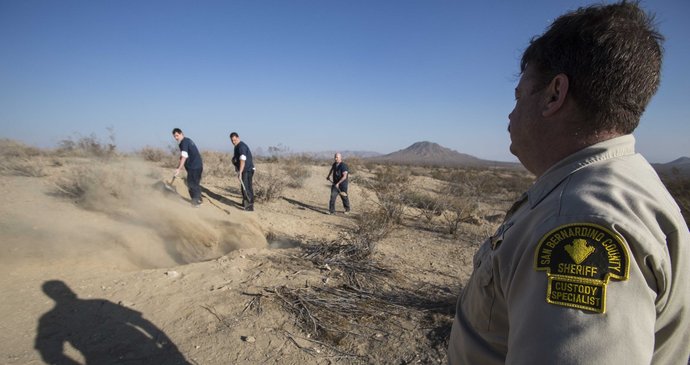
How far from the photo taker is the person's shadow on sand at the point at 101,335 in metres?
3.12

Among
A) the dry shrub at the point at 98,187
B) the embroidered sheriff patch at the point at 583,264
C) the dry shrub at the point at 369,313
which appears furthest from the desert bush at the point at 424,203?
the embroidered sheriff patch at the point at 583,264

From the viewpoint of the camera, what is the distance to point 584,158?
882mm

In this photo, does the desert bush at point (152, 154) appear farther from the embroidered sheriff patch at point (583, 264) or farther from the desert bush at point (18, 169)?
the embroidered sheriff patch at point (583, 264)

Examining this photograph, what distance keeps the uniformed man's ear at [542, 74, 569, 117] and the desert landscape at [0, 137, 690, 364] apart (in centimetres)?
296

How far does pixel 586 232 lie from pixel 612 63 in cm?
49

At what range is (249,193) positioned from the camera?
30.5 feet

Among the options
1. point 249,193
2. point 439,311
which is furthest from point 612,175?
point 249,193

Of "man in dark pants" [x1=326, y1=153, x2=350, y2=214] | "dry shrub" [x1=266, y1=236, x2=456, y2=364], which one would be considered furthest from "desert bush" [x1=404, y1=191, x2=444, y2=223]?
"dry shrub" [x1=266, y1=236, x2=456, y2=364]

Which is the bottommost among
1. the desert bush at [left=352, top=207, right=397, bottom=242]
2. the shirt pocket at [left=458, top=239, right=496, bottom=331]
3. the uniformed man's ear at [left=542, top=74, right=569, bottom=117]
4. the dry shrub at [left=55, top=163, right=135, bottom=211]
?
the desert bush at [left=352, top=207, right=397, bottom=242]

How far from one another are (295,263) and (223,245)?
7.28 ft

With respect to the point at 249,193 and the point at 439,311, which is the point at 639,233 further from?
the point at 249,193

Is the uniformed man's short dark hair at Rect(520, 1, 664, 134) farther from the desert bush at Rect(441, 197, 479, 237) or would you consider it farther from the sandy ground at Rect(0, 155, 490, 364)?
the desert bush at Rect(441, 197, 479, 237)

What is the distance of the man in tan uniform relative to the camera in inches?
25.9

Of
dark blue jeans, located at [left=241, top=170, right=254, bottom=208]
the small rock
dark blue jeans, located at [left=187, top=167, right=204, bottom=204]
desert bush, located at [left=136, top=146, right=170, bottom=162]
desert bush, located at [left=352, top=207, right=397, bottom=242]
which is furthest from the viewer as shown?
desert bush, located at [left=136, top=146, right=170, bottom=162]
